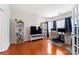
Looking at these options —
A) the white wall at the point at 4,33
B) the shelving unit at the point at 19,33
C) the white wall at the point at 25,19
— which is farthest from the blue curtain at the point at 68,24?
the white wall at the point at 4,33

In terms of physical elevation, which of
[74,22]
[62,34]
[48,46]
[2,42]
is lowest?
[48,46]

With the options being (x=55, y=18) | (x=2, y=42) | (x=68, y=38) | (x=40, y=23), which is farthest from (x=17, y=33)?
(x=68, y=38)

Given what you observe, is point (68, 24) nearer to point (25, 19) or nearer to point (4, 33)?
A: point (25, 19)

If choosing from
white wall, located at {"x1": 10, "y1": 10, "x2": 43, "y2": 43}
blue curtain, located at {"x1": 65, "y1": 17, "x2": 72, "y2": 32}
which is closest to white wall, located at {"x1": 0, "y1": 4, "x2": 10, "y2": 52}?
white wall, located at {"x1": 10, "y1": 10, "x2": 43, "y2": 43}

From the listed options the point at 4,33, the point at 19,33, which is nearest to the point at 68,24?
the point at 19,33

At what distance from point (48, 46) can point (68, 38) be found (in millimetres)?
579

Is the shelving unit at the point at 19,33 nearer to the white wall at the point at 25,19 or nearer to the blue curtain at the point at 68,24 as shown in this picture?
the white wall at the point at 25,19

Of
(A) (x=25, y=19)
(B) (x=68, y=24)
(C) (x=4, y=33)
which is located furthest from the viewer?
(C) (x=4, y=33)

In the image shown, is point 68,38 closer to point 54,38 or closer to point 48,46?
point 54,38

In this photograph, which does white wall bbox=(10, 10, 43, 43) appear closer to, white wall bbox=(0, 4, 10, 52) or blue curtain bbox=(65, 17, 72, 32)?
white wall bbox=(0, 4, 10, 52)

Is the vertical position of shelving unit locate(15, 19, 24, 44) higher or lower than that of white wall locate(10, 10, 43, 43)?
lower

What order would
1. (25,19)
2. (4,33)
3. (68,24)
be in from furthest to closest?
(4,33) → (25,19) → (68,24)

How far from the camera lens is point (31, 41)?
93.4 inches

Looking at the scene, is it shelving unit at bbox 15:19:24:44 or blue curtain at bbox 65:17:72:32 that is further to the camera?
shelving unit at bbox 15:19:24:44
